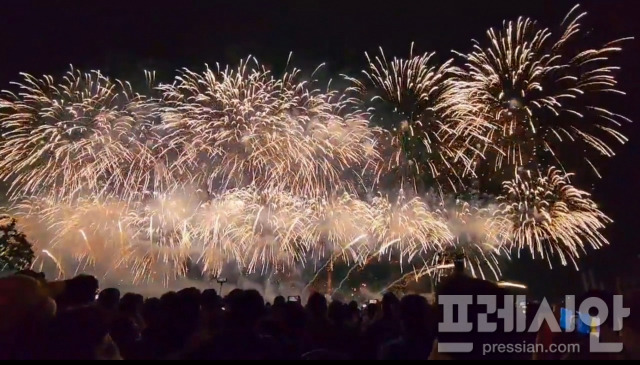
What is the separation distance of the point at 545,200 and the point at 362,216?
6.82 meters

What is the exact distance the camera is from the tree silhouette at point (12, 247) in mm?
36250

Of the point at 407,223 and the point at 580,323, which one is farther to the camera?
the point at 407,223

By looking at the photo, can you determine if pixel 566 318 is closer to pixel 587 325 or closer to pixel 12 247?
pixel 587 325

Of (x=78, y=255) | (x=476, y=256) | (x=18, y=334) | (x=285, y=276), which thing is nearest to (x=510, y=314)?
(x=18, y=334)

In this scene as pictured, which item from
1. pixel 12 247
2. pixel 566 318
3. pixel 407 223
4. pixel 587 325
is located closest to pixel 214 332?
pixel 587 325

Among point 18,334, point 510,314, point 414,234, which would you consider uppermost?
point 414,234

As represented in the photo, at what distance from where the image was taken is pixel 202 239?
2883cm

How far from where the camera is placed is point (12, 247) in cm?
3625

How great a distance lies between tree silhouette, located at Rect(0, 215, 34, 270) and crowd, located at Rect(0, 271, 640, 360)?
3118 centimetres

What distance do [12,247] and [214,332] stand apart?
110ft

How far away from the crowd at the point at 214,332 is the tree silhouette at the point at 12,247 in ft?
102

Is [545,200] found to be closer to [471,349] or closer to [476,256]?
[476,256]

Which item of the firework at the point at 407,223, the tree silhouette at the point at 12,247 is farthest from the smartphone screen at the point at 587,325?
the tree silhouette at the point at 12,247

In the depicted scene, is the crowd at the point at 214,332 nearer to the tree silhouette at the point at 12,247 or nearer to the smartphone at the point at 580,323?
the smartphone at the point at 580,323
